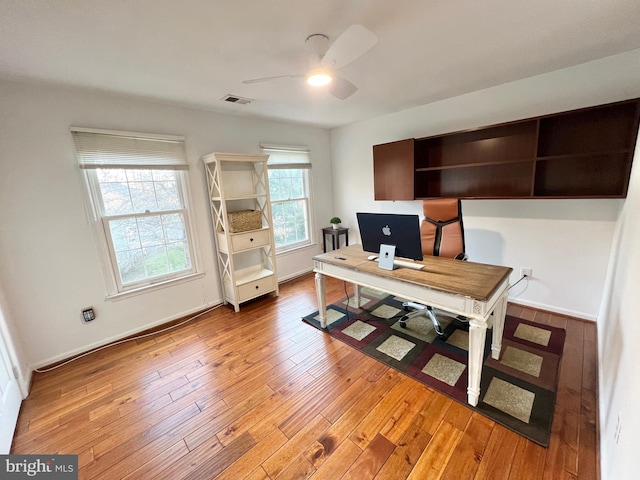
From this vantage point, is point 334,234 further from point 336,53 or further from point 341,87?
point 336,53

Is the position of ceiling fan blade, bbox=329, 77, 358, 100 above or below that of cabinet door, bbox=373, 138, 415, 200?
above

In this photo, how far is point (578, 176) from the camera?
236 centimetres

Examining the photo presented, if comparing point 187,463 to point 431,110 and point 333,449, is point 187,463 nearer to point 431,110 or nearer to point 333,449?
point 333,449

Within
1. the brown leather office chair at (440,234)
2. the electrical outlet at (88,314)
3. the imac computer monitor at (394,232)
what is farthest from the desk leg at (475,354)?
the electrical outlet at (88,314)

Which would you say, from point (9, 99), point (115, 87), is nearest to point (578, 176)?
point (115, 87)

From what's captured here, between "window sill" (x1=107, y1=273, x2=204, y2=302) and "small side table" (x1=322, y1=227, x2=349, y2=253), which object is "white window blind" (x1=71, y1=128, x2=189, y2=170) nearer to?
"window sill" (x1=107, y1=273, x2=204, y2=302)

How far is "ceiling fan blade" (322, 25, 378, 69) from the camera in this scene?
117cm

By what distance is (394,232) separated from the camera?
6.47 ft

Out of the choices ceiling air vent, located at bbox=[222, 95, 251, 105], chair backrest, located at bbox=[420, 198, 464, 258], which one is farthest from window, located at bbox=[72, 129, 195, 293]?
chair backrest, located at bbox=[420, 198, 464, 258]

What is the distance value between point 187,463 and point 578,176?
3688mm

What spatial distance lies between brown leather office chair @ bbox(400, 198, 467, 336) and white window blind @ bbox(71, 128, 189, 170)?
2.64 meters

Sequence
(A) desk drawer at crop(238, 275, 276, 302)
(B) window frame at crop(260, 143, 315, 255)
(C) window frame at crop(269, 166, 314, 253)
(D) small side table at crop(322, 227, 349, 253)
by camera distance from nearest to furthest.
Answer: (A) desk drawer at crop(238, 275, 276, 302), (B) window frame at crop(260, 143, 315, 255), (C) window frame at crop(269, 166, 314, 253), (D) small side table at crop(322, 227, 349, 253)

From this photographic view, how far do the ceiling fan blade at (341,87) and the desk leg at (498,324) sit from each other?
1.80 metres

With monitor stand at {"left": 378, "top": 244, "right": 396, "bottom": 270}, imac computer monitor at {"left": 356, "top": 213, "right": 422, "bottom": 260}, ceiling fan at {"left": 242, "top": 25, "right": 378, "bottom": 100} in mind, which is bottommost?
monitor stand at {"left": 378, "top": 244, "right": 396, "bottom": 270}
